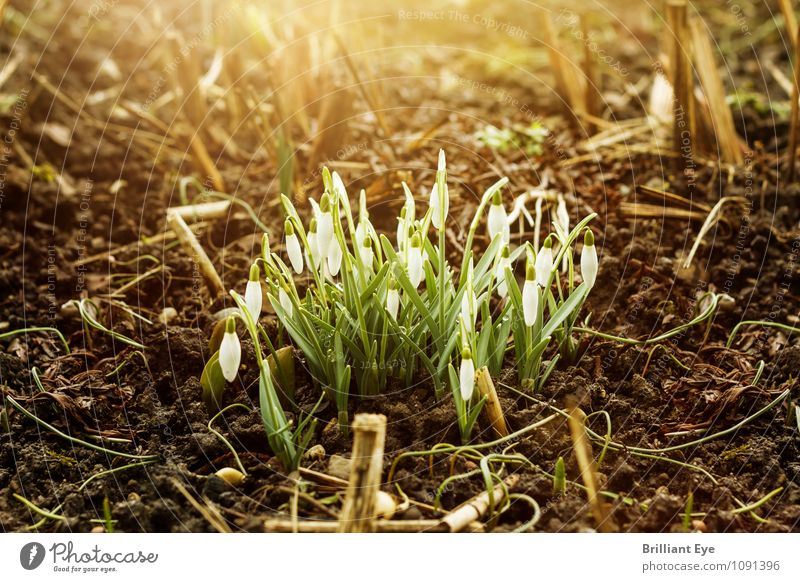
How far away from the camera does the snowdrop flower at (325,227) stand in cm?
170

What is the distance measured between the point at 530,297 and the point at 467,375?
22 centimetres

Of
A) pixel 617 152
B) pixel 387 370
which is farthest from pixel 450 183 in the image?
pixel 387 370

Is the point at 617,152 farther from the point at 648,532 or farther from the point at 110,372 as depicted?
the point at 110,372

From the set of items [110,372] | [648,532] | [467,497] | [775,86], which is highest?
[775,86]

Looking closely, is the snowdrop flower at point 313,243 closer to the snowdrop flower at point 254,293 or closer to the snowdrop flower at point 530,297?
the snowdrop flower at point 254,293

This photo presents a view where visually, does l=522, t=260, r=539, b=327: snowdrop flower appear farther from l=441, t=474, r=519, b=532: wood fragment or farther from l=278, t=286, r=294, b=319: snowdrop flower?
l=278, t=286, r=294, b=319: snowdrop flower

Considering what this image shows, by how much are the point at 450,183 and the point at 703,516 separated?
1291 millimetres

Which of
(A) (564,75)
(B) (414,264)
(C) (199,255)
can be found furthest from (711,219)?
(C) (199,255)

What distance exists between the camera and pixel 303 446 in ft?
5.62

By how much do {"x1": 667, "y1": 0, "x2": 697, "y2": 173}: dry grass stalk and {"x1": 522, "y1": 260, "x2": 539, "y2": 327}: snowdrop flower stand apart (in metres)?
1.28

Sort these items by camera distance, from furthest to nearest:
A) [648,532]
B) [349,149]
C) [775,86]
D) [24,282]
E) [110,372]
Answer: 1. [775,86]
2. [349,149]
3. [24,282]
4. [110,372]
5. [648,532]

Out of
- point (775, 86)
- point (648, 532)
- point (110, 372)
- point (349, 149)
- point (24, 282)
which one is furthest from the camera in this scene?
point (775, 86)

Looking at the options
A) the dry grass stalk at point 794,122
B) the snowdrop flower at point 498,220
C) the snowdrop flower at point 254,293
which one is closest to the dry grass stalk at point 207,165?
Result: the snowdrop flower at point 254,293
